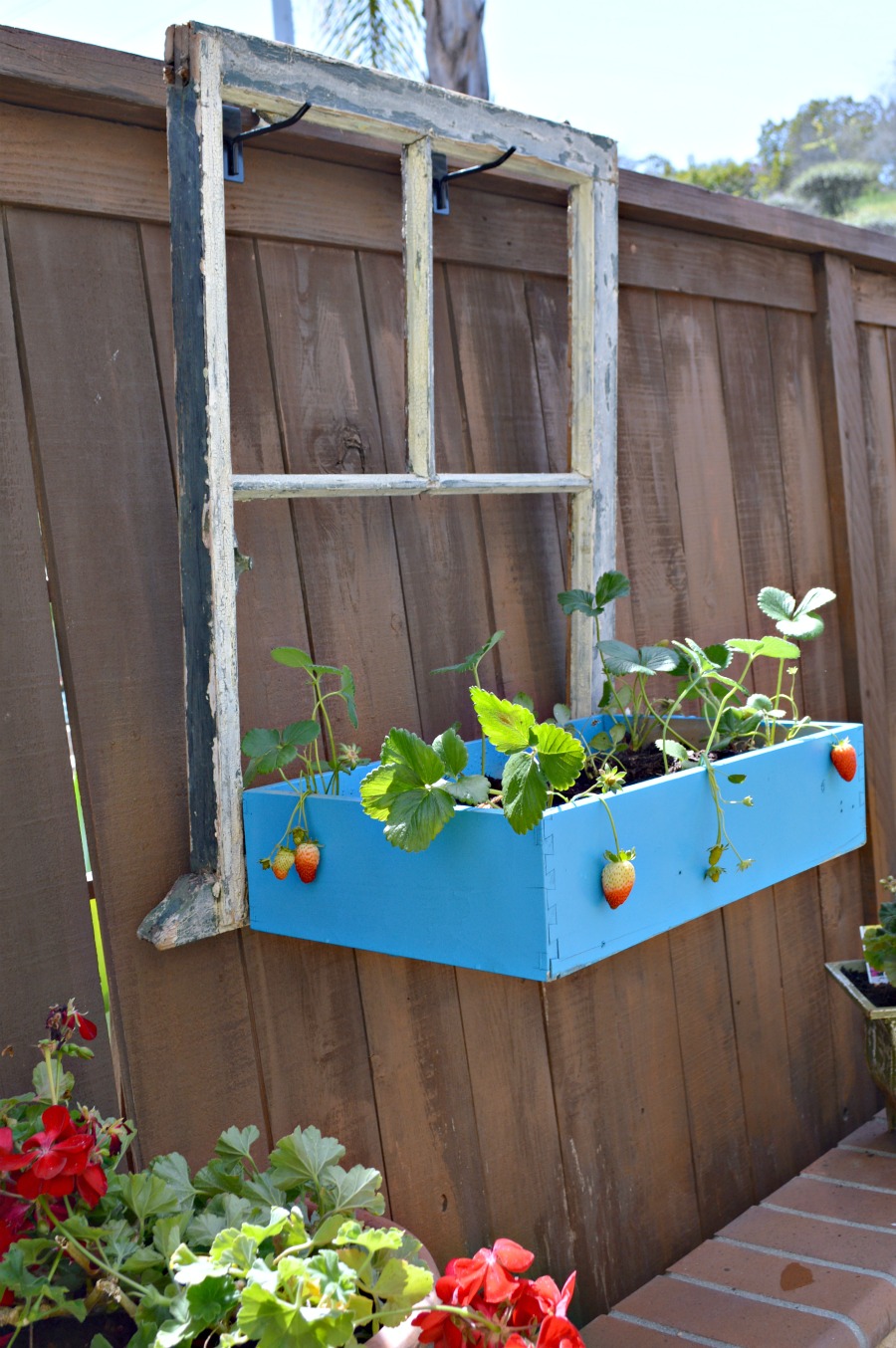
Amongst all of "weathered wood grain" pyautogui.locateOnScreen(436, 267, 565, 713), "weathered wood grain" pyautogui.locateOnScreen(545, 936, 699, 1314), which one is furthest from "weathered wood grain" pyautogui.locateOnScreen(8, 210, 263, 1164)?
"weathered wood grain" pyautogui.locateOnScreen(545, 936, 699, 1314)

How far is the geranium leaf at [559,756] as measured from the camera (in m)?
1.06

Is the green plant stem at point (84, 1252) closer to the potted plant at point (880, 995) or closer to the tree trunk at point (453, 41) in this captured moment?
the potted plant at point (880, 995)

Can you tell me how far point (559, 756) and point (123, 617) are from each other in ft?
1.54

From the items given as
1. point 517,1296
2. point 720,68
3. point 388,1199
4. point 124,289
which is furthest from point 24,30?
point 720,68

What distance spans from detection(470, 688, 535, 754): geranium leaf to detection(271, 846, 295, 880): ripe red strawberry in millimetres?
236

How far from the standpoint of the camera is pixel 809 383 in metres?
2.28

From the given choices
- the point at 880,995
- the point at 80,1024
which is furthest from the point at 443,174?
the point at 880,995

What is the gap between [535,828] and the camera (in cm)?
108

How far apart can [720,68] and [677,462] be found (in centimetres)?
2744

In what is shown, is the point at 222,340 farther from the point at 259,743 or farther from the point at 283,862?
the point at 283,862

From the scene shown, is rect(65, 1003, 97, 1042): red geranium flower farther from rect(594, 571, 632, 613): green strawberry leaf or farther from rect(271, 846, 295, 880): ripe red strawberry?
rect(594, 571, 632, 613): green strawberry leaf

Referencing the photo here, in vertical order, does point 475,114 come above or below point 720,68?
below

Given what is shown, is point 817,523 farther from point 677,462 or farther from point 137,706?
point 137,706

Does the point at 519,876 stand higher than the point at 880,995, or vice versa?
the point at 519,876
